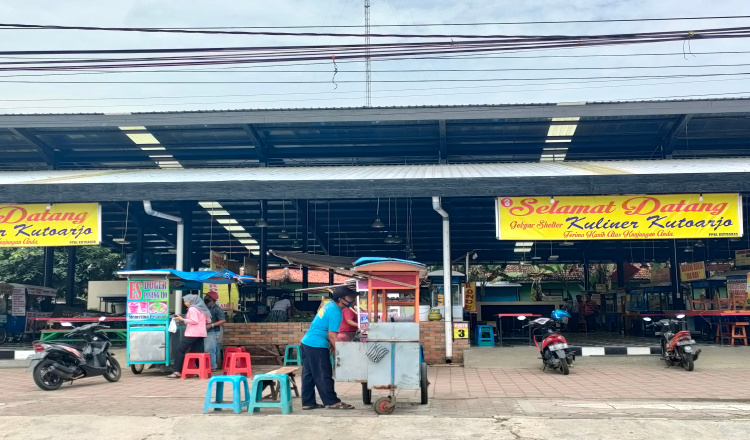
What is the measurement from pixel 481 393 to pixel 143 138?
11.5 meters

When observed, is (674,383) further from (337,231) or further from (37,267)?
(37,267)

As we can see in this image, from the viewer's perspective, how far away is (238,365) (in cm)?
1181

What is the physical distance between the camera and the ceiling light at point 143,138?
16500 mm

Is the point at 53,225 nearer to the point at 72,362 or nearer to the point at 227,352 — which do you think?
the point at 72,362

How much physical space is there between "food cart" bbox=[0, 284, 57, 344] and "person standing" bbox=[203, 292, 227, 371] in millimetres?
10131

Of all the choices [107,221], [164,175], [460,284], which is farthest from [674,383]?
[107,221]

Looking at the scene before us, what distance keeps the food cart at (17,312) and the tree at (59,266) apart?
597 cm

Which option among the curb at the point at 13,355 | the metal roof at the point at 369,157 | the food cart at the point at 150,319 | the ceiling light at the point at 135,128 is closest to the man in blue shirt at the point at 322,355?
the metal roof at the point at 369,157

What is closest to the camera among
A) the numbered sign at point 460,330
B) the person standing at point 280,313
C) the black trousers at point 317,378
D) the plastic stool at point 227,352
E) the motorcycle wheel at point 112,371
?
the black trousers at point 317,378

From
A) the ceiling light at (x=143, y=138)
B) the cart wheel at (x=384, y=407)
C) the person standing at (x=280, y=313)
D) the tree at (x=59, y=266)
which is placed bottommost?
the cart wheel at (x=384, y=407)

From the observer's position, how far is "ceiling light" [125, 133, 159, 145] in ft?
54.1

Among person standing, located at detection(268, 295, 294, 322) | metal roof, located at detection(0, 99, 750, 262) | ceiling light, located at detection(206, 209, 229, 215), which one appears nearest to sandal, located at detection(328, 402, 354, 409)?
metal roof, located at detection(0, 99, 750, 262)

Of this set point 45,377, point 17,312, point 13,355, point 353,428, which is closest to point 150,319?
point 45,377

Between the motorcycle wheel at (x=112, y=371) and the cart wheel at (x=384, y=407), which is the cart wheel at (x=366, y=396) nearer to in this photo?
the cart wheel at (x=384, y=407)
